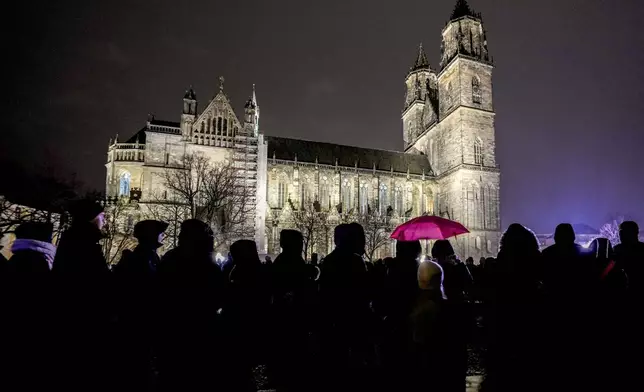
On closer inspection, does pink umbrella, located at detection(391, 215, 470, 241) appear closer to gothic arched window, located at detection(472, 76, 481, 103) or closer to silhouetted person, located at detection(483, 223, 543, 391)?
silhouetted person, located at detection(483, 223, 543, 391)

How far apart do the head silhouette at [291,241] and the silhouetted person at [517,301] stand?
248 centimetres

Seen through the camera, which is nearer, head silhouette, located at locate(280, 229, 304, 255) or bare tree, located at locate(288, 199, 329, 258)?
head silhouette, located at locate(280, 229, 304, 255)

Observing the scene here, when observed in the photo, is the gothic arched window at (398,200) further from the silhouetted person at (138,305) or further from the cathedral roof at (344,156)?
the silhouetted person at (138,305)

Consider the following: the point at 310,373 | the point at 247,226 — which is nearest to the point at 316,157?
the point at 247,226

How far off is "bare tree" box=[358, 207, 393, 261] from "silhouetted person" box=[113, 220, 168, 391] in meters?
37.0

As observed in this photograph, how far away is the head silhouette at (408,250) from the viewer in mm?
5613

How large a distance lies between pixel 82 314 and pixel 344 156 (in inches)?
2061

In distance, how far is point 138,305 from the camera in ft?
13.9

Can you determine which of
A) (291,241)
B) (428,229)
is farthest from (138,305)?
(428,229)

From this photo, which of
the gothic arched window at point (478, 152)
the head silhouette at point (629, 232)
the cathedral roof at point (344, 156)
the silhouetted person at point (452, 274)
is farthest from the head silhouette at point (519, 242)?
the gothic arched window at point (478, 152)

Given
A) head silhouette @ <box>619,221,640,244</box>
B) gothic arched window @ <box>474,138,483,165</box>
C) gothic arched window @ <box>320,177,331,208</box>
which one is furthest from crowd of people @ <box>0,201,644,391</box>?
gothic arched window @ <box>474,138,483,165</box>

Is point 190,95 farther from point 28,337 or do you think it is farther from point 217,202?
point 28,337

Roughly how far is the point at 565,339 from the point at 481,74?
2148 inches

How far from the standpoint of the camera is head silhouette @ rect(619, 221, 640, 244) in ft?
21.7
